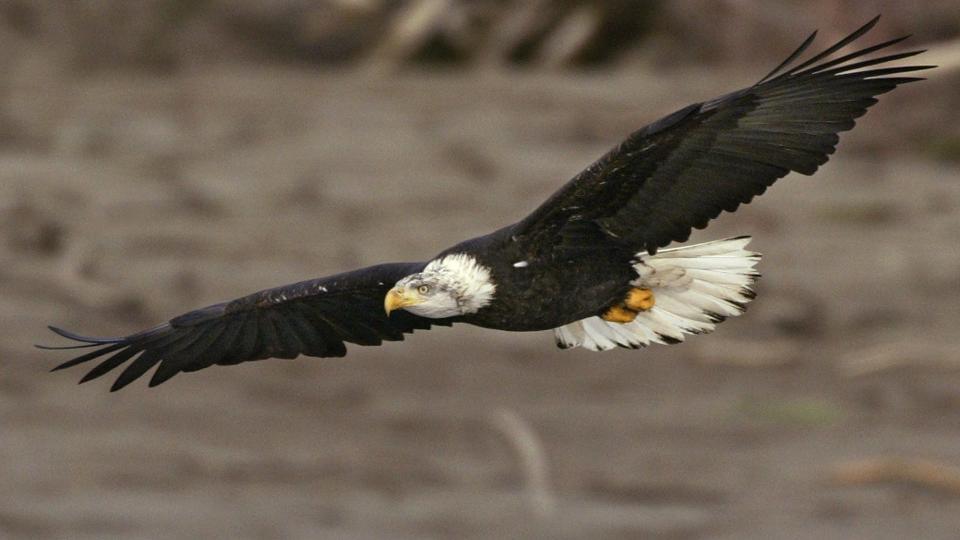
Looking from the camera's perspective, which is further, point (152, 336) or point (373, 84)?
point (373, 84)

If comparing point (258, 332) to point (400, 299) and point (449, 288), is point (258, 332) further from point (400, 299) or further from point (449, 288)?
point (449, 288)

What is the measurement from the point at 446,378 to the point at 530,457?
2.82 feet

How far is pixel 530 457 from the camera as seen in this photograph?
11.9m

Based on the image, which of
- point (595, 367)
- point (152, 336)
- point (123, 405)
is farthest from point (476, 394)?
point (152, 336)

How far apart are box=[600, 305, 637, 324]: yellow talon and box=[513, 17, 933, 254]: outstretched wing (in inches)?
8.8

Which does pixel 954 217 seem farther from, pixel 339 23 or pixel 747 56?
pixel 339 23

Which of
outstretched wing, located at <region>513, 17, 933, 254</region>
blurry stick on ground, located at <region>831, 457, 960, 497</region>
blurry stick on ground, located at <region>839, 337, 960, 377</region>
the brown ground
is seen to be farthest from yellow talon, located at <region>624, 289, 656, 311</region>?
blurry stick on ground, located at <region>839, 337, 960, 377</region>

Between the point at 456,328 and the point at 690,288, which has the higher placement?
the point at 456,328

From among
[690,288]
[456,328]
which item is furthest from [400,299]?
[456,328]

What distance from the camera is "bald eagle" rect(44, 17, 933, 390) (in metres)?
5.96

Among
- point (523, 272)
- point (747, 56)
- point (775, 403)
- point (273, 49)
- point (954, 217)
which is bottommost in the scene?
point (523, 272)

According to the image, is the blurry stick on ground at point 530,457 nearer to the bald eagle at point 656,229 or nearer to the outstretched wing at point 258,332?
the outstretched wing at point 258,332

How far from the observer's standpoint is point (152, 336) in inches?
266

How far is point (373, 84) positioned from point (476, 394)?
4212 mm
